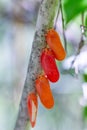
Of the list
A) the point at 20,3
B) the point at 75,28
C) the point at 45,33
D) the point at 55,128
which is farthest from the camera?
the point at 20,3

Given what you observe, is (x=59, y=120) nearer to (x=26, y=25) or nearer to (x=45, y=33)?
(x=26, y=25)

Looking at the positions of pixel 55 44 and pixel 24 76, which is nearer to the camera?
pixel 55 44

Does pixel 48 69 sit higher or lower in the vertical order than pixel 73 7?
lower

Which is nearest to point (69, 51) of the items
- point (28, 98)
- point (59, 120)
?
point (59, 120)

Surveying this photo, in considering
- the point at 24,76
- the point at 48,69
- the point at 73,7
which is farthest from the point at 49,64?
the point at 24,76

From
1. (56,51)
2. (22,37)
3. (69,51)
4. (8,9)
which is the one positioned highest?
(8,9)

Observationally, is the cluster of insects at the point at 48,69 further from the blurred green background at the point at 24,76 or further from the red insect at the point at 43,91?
the blurred green background at the point at 24,76

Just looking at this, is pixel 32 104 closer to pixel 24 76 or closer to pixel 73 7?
pixel 73 7
